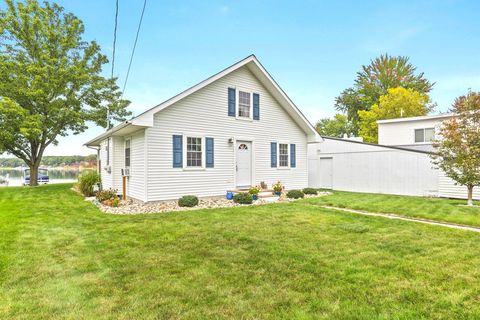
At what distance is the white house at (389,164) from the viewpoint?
1346cm

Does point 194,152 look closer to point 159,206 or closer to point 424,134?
point 159,206

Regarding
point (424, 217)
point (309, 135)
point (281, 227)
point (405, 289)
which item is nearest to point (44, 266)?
point (281, 227)

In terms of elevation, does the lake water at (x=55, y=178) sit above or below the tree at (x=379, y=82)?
below

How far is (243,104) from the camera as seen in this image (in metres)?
12.8

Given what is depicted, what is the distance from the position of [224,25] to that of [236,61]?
5.09m

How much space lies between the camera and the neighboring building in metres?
16.9

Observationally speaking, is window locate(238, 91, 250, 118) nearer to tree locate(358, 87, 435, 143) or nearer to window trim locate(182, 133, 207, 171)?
window trim locate(182, 133, 207, 171)

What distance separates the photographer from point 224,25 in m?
15.7

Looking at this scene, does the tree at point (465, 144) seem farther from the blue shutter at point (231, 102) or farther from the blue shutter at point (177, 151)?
the blue shutter at point (177, 151)

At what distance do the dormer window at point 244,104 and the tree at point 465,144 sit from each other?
7.73m

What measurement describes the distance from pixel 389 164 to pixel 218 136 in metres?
9.35

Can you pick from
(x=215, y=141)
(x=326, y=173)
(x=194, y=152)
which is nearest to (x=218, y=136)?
(x=215, y=141)

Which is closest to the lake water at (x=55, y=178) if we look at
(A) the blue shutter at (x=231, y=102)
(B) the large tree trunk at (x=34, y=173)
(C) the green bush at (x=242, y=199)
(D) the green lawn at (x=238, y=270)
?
(B) the large tree trunk at (x=34, y=173)

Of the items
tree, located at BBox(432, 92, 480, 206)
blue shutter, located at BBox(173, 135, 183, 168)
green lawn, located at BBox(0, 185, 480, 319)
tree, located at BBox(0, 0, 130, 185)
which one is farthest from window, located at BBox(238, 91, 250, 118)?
tree, located at BBox(0, 0, 130, 185)
